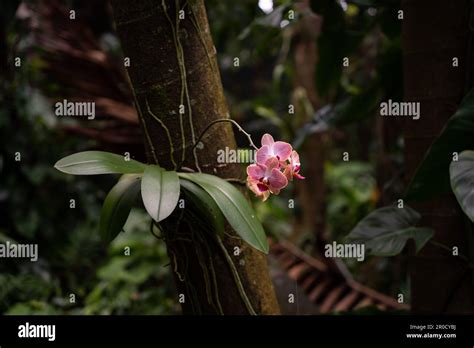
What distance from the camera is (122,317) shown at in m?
1.17

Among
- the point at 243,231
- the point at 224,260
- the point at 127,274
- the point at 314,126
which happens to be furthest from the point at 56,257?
the point at 243,231

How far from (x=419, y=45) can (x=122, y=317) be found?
943 mm

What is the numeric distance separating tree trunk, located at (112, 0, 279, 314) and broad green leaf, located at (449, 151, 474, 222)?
0.43 metres

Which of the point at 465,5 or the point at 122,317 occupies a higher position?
the point at 465,5

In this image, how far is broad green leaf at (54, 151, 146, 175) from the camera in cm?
93

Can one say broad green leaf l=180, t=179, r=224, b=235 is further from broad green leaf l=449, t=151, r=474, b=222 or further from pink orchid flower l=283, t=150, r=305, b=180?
broad green leaf l=449, t=151, r=474, b=222

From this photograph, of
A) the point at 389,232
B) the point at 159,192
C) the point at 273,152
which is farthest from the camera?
the point at 389,232

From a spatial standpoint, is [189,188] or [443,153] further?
[443,153]

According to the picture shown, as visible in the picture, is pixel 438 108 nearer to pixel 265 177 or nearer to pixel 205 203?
pixel 265 177

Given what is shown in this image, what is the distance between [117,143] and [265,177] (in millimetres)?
935

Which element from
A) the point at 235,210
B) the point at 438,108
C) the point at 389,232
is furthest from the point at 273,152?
the point at 438,108

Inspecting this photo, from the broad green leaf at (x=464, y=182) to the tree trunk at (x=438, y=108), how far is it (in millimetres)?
306

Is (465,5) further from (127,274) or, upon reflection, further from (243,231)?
(127,274)

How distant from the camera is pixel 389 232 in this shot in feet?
4.19
